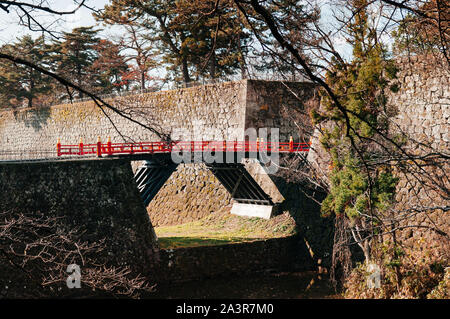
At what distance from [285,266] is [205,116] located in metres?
8.74

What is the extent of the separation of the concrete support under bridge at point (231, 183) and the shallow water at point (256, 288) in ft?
10.4

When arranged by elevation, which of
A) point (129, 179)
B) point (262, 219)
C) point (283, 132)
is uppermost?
point (283, 132)

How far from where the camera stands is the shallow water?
49.8ft

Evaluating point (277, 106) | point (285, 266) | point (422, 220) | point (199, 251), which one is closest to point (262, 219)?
point (285, 266)

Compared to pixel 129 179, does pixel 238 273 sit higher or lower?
lower

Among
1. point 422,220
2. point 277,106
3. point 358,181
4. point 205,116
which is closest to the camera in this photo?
point 358,181

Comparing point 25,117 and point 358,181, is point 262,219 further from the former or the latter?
point 25,117

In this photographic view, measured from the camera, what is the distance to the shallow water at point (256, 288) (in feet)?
49.8

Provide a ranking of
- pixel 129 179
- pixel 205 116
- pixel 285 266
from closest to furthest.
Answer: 1. pixel 129 179
2. pixel 285 266
3. pixel 205 116

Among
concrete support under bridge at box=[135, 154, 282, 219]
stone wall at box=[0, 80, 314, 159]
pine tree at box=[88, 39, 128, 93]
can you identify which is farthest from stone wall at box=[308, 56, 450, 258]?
pine tree at box=[88, 39, 128, 93]

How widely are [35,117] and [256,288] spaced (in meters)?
26.7

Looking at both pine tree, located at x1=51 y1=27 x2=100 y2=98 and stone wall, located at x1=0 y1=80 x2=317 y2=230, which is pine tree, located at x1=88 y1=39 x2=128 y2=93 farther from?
stone wall, located at x1=0 y1=80 x2=317 y2=230

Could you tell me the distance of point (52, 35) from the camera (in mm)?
4160

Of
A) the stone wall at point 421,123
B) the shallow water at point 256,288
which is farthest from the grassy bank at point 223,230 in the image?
the stone wall at point 421,123
